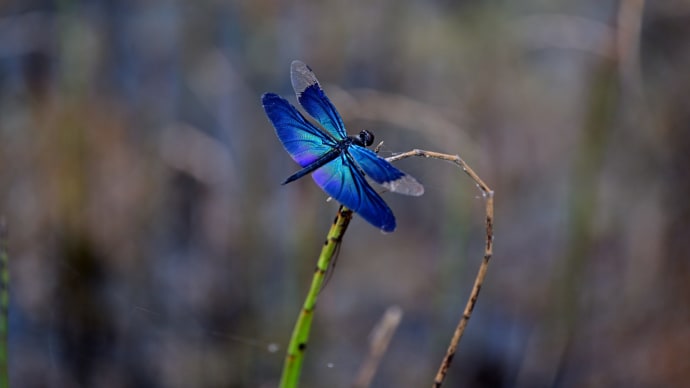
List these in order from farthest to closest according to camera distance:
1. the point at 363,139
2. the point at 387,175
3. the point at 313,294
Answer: the point at 363,139 → the point at 387,175 → the point at 313,294

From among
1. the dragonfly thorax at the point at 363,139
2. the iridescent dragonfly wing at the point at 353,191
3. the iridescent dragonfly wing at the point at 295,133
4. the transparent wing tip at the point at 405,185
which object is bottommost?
the iridescent dragonfly wing at the point at 353,191

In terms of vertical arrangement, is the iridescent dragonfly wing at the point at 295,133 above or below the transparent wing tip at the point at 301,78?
below

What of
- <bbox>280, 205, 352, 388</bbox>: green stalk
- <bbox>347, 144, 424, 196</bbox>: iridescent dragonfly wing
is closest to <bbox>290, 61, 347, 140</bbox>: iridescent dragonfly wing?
<bbox>347, 144, 424, 196</bbox>: iridescent dragonfly wing

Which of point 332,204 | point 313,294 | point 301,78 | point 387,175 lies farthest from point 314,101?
point 332,204

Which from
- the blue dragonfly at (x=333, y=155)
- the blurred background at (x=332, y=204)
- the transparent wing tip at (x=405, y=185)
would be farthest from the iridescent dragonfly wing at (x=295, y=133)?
the blurred background at (x=332, y=204)

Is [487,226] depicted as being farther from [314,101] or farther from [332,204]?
[332,204]

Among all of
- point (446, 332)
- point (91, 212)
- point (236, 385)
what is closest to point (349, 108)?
point (446, 332)

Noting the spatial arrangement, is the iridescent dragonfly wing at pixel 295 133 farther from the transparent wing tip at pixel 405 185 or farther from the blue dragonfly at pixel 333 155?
the transparent wing tip at pixel 405 185
